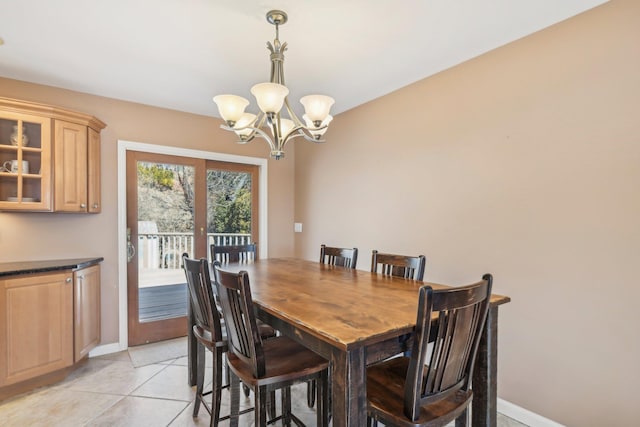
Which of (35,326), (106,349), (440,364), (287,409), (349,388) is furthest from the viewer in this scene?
(106,349)

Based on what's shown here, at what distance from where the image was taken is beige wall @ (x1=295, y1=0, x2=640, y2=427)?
169 centimetres

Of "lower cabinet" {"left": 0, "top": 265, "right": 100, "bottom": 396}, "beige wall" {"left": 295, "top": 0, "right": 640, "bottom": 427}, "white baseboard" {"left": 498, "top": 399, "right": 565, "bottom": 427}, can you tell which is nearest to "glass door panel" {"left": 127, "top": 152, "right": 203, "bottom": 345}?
"lower cabinet" {"left": 0, "top": 265, "right": 100, "bottom": 396}

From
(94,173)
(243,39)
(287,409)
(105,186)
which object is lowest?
(287,409)

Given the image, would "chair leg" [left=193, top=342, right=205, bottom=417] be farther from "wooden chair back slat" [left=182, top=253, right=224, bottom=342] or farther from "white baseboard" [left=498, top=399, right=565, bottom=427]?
"white baseboard" [left=498, top=399, right=565, bottom=427]

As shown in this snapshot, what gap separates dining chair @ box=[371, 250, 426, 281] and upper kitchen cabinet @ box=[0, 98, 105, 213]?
2713mm

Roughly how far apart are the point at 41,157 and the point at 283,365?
8.88 ft

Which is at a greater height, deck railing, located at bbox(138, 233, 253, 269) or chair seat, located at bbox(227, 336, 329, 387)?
deck railing, located at bbox(138, 233, 253, 269)

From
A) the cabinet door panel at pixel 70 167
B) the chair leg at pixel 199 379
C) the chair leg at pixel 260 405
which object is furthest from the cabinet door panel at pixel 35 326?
the chair leg at pixel 260 405

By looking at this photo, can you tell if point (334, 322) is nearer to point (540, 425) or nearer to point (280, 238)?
point (540, 425)

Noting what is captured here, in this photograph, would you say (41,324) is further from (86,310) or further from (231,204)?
(231,204)

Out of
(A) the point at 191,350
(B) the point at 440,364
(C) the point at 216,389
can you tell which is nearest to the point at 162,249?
(A) the point at 191,350

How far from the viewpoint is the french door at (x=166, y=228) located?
3.34 meters

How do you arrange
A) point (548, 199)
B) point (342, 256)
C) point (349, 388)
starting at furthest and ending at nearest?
point (342, 256) < point (548, 199) < point (349, 388)

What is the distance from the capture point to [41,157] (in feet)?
8.53
